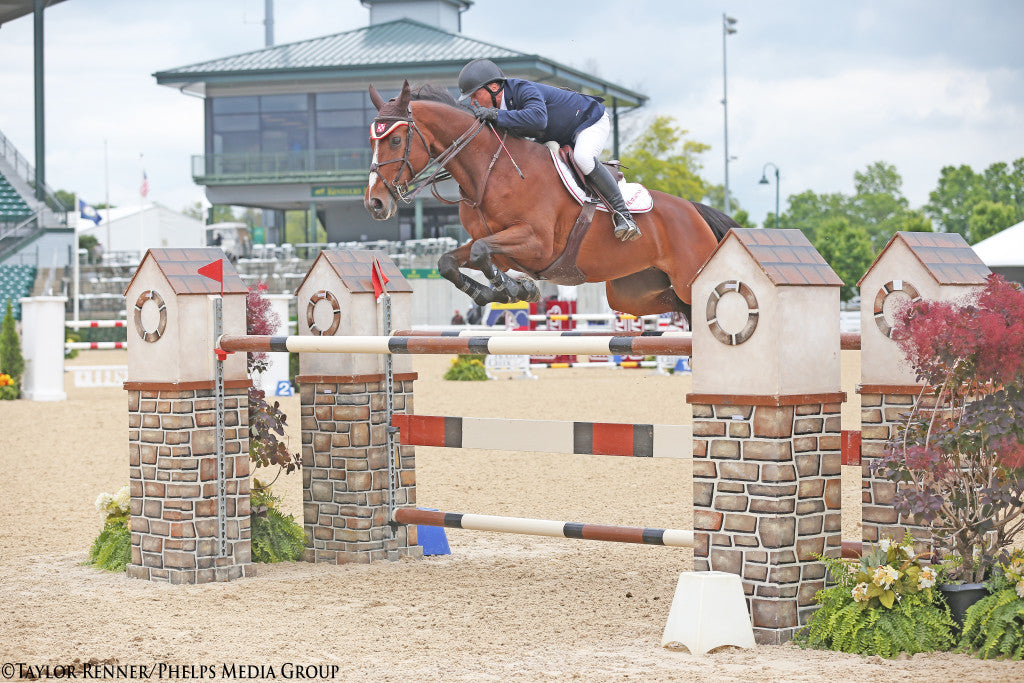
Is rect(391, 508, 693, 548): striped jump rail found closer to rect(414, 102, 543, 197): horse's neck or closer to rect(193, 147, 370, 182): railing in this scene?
rect(414, 102, 543, 197): horse's neck

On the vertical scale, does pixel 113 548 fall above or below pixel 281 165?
below

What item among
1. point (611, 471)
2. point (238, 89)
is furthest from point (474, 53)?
point (611, 471)

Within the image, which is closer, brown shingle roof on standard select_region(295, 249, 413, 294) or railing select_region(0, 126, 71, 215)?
brown shingle roof on standard select_region(295, 249, 413, 294)

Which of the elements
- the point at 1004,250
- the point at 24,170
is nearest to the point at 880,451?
the point at 1004,250

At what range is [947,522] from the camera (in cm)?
451

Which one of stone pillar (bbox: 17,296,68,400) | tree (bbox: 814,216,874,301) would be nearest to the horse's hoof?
stone pillar (bbox: 17,296,68,400)

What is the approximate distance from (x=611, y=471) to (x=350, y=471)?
3.93 m

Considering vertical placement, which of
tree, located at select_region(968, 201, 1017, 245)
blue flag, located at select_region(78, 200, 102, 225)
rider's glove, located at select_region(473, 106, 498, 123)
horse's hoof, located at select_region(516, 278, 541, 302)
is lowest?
horse's hoof, located at select_region(516, 278, 541, 302)

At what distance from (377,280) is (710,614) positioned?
301 centimetres

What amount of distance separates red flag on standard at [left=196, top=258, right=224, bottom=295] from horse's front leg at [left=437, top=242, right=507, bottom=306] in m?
1.54

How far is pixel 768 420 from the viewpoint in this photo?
4.54 metres

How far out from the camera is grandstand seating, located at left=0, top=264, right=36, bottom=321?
1234 inches

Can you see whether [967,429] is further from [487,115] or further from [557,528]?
[487,115]

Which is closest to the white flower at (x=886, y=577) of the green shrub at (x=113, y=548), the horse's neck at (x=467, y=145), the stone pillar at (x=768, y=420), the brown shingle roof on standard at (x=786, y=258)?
the stone pillar at (x=768, y=420)
